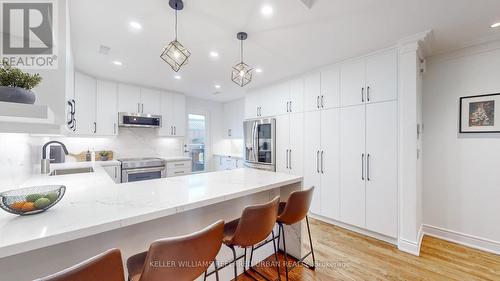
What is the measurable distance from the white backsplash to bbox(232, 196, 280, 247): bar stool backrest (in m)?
1.84

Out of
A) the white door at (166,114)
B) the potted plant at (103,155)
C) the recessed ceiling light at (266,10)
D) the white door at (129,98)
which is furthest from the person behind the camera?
the white door at (166,114)

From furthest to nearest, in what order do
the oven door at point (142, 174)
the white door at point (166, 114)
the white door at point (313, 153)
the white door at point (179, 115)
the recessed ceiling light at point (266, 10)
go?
the white door at point (179, 115)
the white door at point (166, 114)
the oven door at point (142, 174)
the white door at point (313, 153)
the recessed ceiling light at point (266, 10)

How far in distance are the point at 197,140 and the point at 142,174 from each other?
6.70ft

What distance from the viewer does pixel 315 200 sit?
3.27 metres

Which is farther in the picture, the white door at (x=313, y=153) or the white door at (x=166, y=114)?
the white door at (x=166, y=114)

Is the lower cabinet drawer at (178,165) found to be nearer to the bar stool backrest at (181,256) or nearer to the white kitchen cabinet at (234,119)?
the white kitchen cabinet at (234,119)

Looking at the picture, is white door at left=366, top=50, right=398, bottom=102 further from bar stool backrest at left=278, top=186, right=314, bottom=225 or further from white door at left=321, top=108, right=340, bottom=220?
bar stool backrest at left=278, top=186, right=314, bottom=225

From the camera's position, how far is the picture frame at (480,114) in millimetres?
2309

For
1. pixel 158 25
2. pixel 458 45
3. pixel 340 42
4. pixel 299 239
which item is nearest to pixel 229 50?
Result: pixel 158 25

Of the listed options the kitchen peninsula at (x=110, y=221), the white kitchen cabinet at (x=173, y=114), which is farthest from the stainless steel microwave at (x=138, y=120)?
the kitchen peninsula at (x=110, y=221)

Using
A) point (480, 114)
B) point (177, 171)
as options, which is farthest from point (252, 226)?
point (177, 171)

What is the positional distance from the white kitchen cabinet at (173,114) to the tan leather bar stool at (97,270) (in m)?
4.13

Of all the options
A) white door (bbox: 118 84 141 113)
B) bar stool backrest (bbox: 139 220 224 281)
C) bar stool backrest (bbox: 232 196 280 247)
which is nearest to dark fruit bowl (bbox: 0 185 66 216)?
bar stool backrest (bbox: 139 220 224 281)

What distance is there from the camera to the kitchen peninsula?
0.82 m
